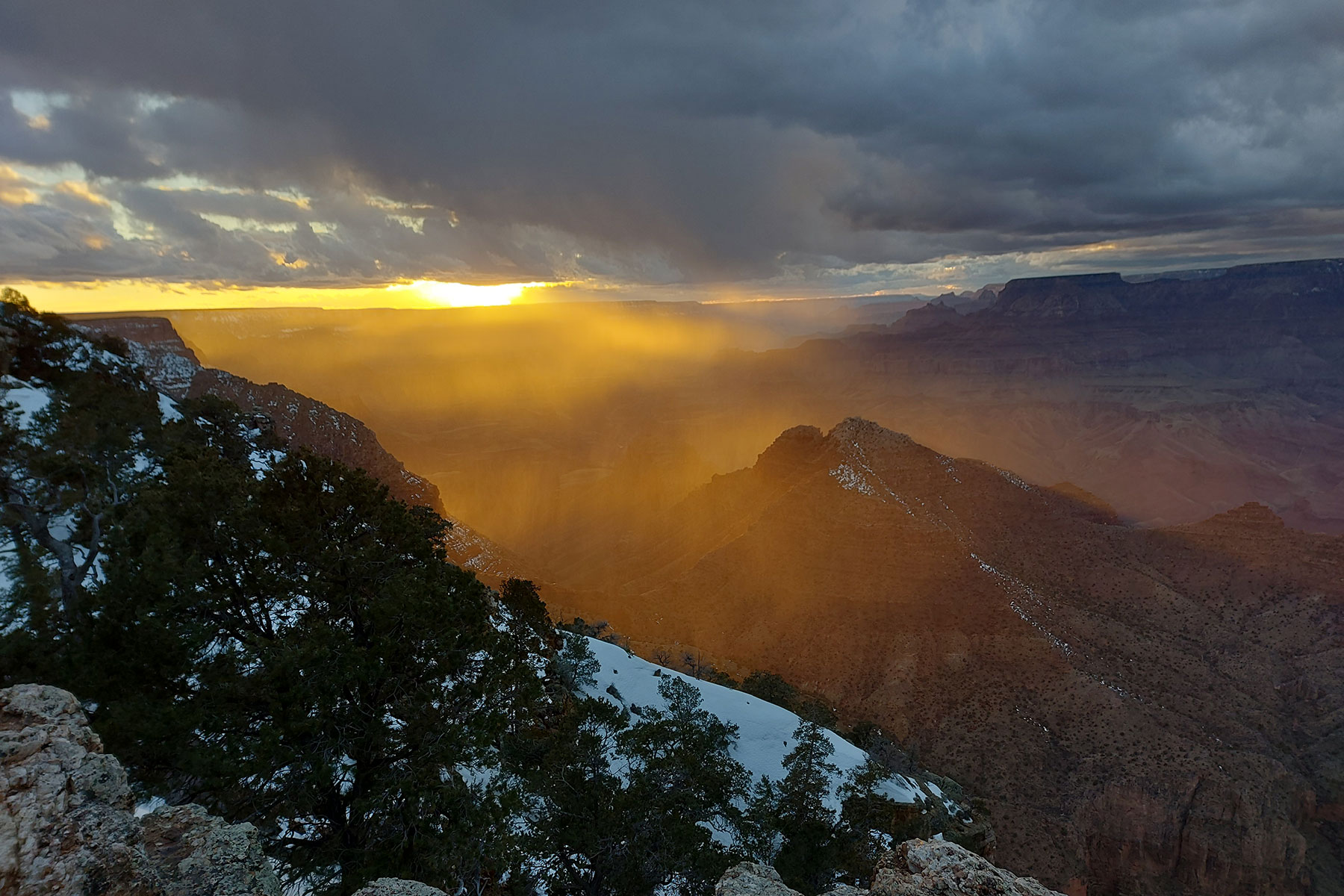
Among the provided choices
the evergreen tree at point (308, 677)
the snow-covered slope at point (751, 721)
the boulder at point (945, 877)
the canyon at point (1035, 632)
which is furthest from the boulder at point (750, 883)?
the canyon at point (1035, 632)

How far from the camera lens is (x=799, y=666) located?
51.4 metres

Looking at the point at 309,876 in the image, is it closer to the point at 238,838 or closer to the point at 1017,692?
the point at 238,838

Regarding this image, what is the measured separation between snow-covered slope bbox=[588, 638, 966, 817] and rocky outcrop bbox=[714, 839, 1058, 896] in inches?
675

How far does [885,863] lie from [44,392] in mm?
39698

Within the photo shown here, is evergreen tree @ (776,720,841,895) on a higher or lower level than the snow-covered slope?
higher

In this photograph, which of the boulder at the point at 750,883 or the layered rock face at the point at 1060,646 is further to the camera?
the layered rock face at the point at 1060,646

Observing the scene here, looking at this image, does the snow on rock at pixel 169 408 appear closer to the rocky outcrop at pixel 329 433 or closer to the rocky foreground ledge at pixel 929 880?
the rocky outcrop at pixel 329 433

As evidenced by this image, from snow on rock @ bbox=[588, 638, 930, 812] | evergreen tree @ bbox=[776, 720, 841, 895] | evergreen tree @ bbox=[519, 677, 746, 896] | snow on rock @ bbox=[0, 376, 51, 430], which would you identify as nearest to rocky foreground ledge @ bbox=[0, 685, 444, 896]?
evergreen tree @ bbox=[519, 677, 746, 896]

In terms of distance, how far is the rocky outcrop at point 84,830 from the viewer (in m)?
4.93

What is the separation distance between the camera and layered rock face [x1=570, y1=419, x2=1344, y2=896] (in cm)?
3481

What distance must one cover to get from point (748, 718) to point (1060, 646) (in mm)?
31220

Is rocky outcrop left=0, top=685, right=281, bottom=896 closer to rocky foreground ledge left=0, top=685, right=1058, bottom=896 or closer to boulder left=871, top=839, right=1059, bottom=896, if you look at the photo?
rocky foreground ledge left=0, top=685, right=1058, bottom=896

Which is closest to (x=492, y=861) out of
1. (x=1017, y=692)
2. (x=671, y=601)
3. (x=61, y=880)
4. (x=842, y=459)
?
(x=61, y=880)

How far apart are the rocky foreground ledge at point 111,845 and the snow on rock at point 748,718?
58.3ft
